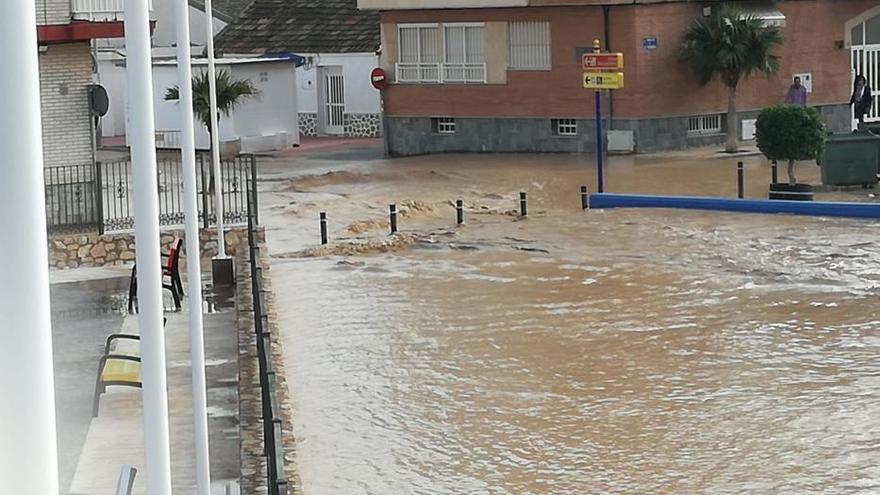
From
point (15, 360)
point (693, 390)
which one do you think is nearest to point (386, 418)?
point (693, 390)

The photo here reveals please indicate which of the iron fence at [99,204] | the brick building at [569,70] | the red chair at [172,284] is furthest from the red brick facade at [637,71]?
the red chair at [172,284]

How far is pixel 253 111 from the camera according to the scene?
39.5 meters

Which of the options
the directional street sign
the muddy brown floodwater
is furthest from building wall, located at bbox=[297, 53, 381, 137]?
the muddy brown floodwater

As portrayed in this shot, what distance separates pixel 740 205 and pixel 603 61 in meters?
3.89

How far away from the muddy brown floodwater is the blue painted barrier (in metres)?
0.33

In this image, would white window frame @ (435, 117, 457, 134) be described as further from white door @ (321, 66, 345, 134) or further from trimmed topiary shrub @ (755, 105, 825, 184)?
trimmed topiary shrub @ (755, 105, 825, 184)

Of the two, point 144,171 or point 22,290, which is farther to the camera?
point 144,171

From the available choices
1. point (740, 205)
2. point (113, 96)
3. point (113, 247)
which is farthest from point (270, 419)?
point (113, 96)

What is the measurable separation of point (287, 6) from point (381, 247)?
23336 mm

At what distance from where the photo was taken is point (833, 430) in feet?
41.4

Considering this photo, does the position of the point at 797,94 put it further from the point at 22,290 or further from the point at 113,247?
the point at 22,290

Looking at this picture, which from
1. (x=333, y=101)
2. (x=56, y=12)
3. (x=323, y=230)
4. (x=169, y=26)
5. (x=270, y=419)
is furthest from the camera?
(x=169, y=26)

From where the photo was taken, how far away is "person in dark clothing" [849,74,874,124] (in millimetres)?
37594

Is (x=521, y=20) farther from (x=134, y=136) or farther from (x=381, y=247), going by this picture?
(x=134, y=136)
